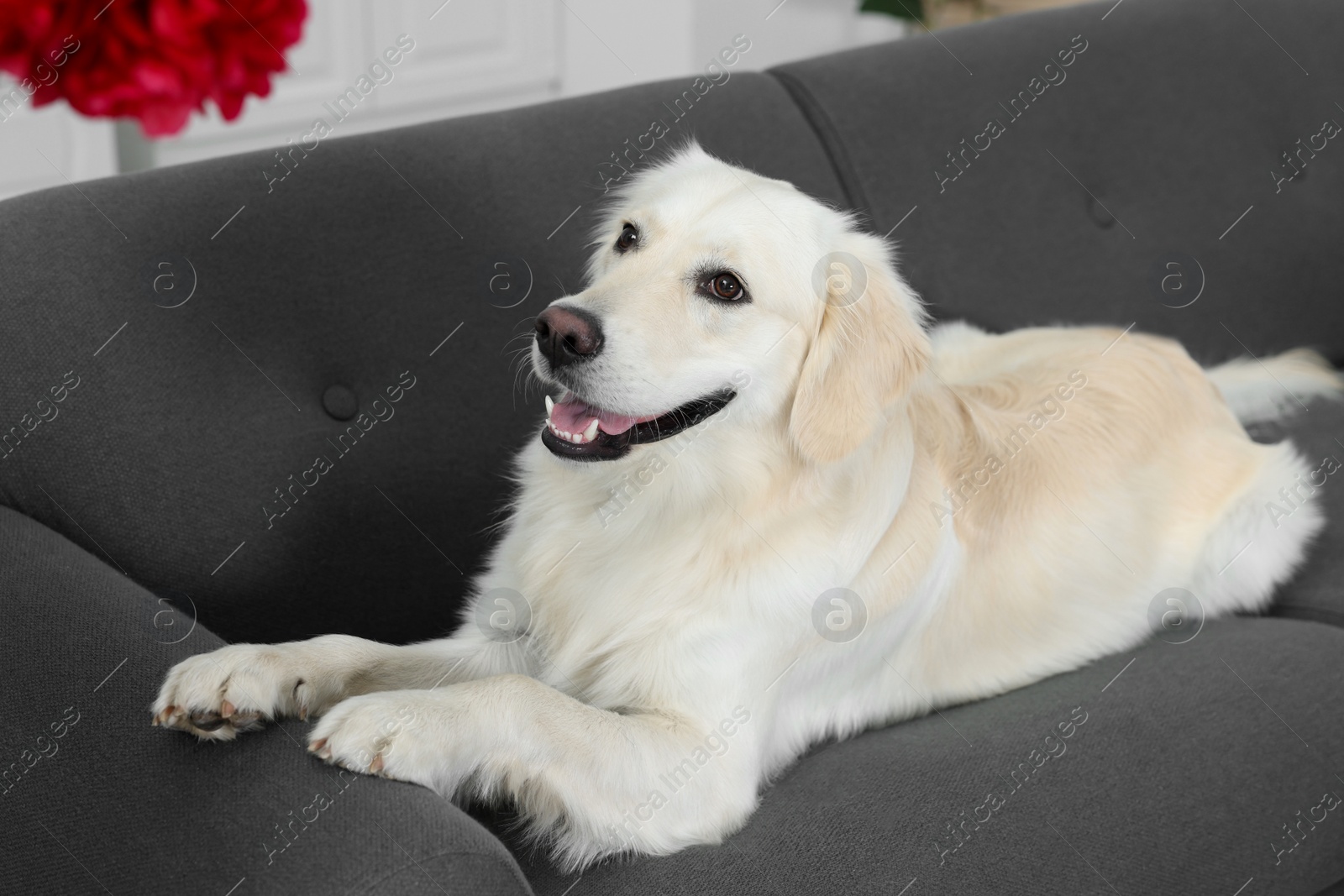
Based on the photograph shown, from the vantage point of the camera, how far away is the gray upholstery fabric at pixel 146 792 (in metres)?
1.08

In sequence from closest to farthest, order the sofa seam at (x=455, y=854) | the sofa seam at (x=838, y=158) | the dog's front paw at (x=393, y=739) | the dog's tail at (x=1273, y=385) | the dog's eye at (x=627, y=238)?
Answer: the sofa seam at (x=455, y=854) < the dog's front paw at (x=393, y=739) < the dog's eye at (x=627, y=238) < the sofa seam at (x=838, y=158) < the dog's tail at (x=1273, y=385)

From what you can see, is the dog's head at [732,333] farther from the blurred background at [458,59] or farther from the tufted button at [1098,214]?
the blurred background at [458,59]

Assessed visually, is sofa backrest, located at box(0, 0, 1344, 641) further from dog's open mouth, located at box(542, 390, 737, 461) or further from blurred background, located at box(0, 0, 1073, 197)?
blurred background, located at box(0, 0, 1073, 197)

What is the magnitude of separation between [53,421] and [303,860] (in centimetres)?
83

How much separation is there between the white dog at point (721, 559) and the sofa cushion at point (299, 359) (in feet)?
0.77

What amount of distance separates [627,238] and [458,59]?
2.30m

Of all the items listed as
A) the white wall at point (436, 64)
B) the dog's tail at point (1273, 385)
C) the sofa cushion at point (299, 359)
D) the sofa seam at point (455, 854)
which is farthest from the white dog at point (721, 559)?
the white wall at point (436, 64)

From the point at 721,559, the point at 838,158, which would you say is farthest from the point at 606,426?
the point at 838,158

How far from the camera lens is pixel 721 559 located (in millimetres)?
1494

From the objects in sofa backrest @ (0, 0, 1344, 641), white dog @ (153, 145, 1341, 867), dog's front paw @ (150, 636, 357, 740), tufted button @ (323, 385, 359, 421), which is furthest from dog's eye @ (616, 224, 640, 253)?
dog's front paw @ (150, 636, 357, 740)

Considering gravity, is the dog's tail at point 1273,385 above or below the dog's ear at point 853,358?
below

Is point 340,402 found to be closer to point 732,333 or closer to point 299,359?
point 299,359

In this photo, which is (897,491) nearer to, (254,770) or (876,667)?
(876,667)

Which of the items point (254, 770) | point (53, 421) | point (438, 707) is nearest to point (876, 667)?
point (438, 707)
